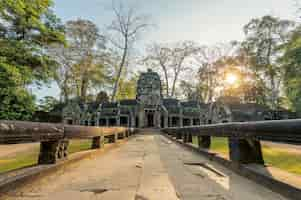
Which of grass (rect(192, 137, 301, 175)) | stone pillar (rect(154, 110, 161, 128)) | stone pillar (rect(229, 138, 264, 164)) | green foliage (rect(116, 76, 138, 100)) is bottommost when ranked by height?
grass (rect(192, 137, 301, 175))

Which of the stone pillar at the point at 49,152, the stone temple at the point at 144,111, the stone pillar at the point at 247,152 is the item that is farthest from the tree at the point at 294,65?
the stone pillar at the point at 49,152

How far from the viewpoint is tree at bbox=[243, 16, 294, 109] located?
3171 centimetres

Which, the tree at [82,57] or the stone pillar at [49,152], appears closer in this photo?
the stone pillar at [49,152]

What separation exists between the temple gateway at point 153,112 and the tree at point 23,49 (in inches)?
841

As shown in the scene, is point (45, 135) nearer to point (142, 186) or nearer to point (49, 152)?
point (49, 152)

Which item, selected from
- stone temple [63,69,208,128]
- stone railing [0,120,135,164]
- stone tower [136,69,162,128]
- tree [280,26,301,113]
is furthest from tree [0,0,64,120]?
stone temple [63,69,208,128]

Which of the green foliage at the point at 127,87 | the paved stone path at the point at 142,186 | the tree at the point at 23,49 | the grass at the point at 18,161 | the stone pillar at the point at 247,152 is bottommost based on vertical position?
the grass at the point at 18,161

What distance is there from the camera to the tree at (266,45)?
104 feet

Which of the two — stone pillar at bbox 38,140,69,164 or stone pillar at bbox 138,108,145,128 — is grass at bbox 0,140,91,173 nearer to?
stone pillar at bbox 38,140,69,164

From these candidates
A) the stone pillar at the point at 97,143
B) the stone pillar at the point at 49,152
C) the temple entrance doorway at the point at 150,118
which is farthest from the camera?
the temple entrance doorway at the point at 150,118

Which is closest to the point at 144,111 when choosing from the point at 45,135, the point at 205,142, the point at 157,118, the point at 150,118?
the point at 150,118

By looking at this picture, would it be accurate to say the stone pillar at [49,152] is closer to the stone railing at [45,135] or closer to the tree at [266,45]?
the stone railing at [45,135]

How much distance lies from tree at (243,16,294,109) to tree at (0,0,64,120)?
3167 centimetres

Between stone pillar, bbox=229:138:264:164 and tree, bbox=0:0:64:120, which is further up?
tree, bbox=0:0:64:120
